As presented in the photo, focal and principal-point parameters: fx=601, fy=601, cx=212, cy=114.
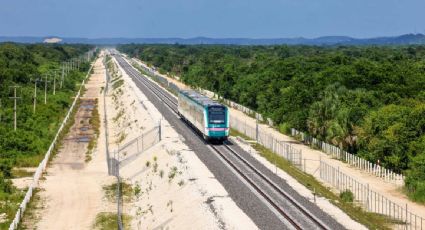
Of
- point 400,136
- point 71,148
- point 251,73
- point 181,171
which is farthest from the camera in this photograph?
point 251,73

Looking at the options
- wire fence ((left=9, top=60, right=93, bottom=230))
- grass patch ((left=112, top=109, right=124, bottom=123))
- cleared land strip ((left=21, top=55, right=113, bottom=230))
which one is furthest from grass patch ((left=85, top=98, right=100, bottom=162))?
wire fence ((left=9, top=60, right=93, bottom=230))

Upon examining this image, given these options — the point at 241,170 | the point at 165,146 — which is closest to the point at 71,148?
the point at 165,146

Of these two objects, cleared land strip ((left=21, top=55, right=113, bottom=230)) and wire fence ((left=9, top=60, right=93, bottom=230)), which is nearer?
wire fence ((left=9, top=60, right=93, bottom=230))

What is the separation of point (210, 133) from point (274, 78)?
38810 millimetres

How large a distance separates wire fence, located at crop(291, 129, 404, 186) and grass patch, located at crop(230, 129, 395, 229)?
6.43m

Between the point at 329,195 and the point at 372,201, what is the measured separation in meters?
3.49

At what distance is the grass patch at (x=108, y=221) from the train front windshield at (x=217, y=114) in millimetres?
14390

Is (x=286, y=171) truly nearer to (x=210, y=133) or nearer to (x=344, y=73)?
(x=210, y=133)

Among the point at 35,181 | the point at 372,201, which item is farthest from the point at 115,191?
the point at 372,201

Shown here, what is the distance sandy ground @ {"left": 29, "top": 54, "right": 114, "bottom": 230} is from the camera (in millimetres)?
38219

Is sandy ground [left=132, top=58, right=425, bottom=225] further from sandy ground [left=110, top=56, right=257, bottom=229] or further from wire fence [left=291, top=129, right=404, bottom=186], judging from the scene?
sandy ground [left=110, top=56, right=257, bottom=229]

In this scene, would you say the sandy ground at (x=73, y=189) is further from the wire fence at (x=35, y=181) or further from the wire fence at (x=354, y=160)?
the wire fence at (x=354, y=160)

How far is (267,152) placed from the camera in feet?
170

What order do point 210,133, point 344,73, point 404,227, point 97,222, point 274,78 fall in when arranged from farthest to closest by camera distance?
point 274,78 < point 344,73 < point 210,133 < point 97,222 < point 404,227
